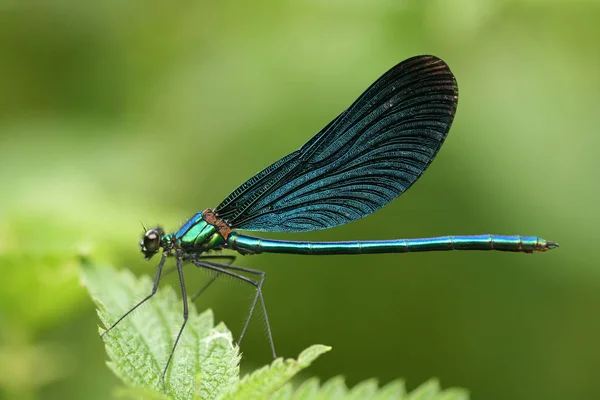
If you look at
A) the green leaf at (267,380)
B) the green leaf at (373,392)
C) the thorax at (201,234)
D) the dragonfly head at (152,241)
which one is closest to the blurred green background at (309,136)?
the dragonfly head at (152,241)

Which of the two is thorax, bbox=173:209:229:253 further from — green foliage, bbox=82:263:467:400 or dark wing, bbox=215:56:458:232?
green foliage, bbox=82:263:467:400

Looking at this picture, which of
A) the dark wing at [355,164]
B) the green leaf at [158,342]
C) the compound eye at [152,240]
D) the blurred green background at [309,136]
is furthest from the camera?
the blurred green background at [309,136]

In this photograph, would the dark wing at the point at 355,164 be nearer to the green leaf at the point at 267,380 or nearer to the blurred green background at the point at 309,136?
the blurred green background at the point at 309,136

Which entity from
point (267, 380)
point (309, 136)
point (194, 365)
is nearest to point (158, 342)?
point (194, 365)

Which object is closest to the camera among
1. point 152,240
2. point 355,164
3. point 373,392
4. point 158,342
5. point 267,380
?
point 267,380

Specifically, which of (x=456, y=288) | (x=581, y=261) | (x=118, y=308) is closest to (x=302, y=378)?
(x=456, y=288)

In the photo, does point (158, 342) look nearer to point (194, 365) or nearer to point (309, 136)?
point (194, 365)
